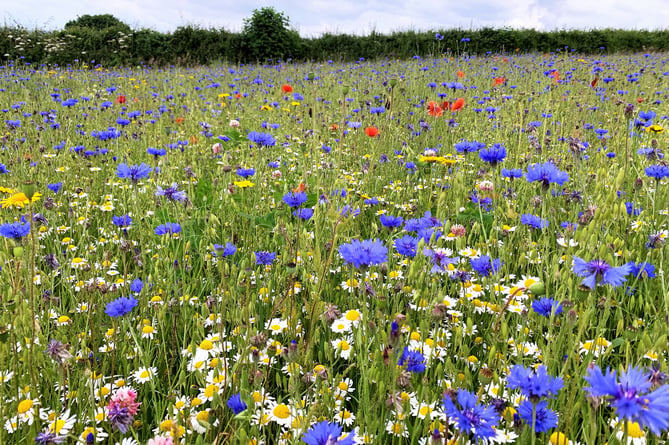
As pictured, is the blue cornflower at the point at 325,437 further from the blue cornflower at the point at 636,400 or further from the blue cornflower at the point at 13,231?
the blue cornflower at the point at 13,231

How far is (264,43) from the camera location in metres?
14.6

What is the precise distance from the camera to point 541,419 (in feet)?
3.01

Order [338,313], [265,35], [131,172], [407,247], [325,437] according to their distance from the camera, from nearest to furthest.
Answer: [325,437], [338,313], [407,247], [131,172], [265,35]

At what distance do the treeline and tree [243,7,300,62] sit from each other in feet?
0.10

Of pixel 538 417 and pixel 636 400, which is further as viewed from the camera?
pixel 538 417

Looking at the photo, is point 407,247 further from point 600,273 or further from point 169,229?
point 169,229

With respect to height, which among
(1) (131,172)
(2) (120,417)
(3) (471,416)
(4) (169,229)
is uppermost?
(1) (131,172)

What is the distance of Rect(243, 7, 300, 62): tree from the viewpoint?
1461 centimetres

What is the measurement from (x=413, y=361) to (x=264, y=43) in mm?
15193

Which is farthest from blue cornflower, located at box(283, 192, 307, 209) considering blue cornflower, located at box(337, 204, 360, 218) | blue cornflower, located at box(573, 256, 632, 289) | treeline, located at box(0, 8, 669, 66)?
treeline, located at box(0, 8, 669, 66)

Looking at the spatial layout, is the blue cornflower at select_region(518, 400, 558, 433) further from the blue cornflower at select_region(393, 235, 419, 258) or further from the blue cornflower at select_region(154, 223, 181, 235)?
the blue cornflower at select_region(154, 223, 181, 235)

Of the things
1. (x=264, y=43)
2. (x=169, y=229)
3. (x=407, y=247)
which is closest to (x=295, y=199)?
(x=407, y=247)

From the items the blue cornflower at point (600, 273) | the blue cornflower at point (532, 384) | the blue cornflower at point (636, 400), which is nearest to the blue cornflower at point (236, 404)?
the blue cornflower at point (532, 384)

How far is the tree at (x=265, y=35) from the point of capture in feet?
47.9
